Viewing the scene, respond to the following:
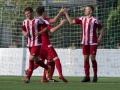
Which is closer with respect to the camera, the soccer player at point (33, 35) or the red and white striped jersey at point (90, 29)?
the soccer player at point (33, 35)

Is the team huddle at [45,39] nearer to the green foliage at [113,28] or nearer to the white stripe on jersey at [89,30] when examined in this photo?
the white stripe on jersey at [89,30]

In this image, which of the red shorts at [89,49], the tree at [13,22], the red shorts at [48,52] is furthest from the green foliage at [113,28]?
the red shorts at [48,52]

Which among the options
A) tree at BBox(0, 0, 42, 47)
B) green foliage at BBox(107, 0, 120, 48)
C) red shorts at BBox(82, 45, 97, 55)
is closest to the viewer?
red shorts at BBox(82, 45, 97, 55)

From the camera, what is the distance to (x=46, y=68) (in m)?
14.7

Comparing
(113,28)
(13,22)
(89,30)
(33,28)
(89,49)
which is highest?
(33,28)

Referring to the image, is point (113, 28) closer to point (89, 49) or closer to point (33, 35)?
point (89, 49)

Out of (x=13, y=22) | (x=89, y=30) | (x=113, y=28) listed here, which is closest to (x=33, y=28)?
(x=89, y=30)

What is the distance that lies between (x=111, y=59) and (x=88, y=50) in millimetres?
6639

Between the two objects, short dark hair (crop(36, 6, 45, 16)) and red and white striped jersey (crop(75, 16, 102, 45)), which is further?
red and white striped jersey (crop(75, 16, 102, 45))

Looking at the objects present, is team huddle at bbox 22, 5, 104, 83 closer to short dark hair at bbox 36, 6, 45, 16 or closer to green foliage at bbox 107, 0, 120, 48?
short dark hair at bbox 36, 6, 45, 16

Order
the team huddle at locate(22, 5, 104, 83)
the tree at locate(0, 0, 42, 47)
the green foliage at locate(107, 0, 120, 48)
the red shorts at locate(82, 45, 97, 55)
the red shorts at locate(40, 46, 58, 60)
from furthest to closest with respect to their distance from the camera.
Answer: the tree at locate(0, 0, 42, 47) → the green foliage at locate(107, 0, 120, 48) → the red shorts at locate(82, 45, 97, 55) → the red shorts at locate(40, 46, 58, 60) → the team huddle at locate(22, 5, 104, 83)

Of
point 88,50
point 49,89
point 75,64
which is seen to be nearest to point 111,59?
point 75,64

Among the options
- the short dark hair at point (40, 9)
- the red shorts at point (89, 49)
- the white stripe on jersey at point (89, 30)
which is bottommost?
the red shorts at point (89, 49)

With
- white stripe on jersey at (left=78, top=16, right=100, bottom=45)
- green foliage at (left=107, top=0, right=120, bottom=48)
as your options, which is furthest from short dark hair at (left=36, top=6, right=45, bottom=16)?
green foliage at (left=107, top=0, right=120, bottom=48)
